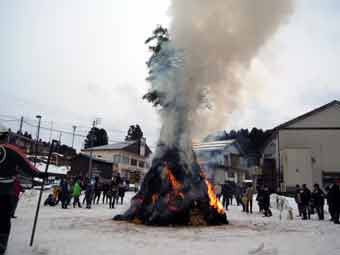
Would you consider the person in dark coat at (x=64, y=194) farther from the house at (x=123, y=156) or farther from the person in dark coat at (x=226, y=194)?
the house at (x=123, y=156)

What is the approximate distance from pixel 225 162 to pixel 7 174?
3998cm

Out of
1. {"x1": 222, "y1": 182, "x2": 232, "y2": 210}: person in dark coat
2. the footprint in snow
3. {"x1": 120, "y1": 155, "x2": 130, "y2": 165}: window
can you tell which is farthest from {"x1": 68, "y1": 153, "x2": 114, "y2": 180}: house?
the footprint in snow

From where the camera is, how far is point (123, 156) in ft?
188

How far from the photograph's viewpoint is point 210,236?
28.1 feet

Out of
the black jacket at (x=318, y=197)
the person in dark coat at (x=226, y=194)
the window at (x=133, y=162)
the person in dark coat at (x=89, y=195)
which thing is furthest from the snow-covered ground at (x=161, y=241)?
the window at (x=133, y=162)

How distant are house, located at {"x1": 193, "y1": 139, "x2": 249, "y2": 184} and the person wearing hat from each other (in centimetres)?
3479

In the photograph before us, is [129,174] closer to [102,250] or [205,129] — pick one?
[205,129]

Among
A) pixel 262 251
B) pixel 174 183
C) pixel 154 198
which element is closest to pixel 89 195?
pixel 154 198

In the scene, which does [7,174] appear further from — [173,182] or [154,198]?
[173,182]

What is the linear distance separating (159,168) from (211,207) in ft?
8.31

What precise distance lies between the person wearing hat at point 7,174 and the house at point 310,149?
29786mm

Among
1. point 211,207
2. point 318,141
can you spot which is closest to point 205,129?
point 211,207

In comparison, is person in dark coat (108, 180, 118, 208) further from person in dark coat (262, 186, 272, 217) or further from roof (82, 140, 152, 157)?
roof (82, 140, 152, 157)

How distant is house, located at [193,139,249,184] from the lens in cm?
4109
